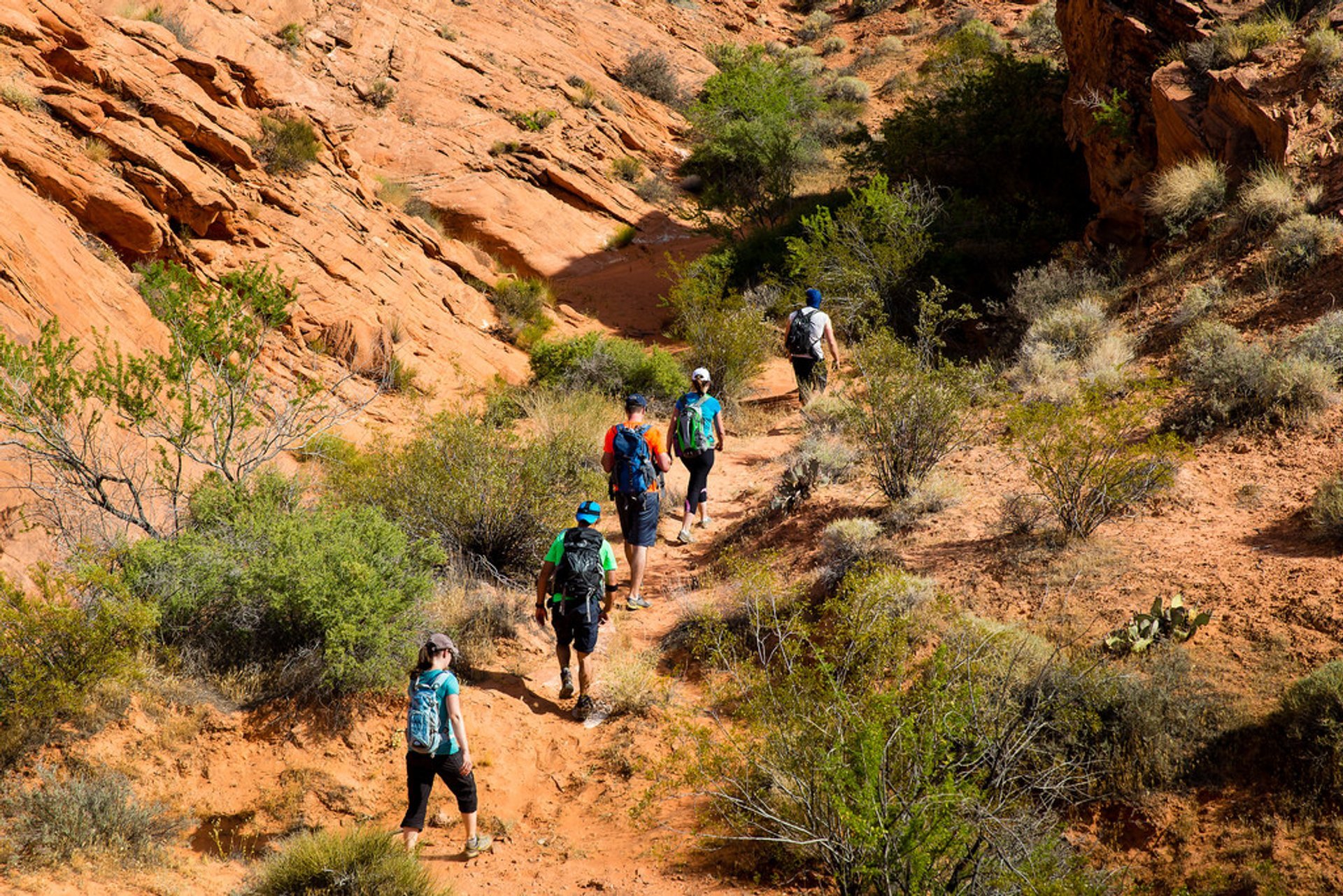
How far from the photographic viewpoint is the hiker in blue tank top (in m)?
9.09

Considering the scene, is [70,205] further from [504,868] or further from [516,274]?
[504,868]

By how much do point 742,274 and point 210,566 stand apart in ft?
46.1

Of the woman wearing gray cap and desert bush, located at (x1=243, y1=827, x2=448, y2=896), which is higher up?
the woman wearing gray cap

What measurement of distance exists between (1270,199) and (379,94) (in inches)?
691

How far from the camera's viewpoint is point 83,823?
5086mm

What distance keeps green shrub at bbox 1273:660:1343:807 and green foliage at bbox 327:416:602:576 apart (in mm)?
6051

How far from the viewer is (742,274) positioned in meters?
19.0

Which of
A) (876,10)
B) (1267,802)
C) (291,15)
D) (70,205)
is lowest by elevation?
(1267,802)

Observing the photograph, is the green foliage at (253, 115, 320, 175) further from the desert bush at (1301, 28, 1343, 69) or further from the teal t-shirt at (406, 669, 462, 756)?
the desert bush at (1301, 28, 1343, 69)

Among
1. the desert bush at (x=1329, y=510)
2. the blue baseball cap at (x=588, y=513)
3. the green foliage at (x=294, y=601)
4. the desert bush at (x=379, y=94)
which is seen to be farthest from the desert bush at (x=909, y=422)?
the desert bush at (x=379, y=94)

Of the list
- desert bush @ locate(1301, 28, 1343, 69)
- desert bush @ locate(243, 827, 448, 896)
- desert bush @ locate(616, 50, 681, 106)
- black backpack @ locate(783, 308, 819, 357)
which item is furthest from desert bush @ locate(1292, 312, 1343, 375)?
desert bush @ locate(616, 50, 681, 106)

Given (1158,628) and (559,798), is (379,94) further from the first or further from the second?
(1158,628)

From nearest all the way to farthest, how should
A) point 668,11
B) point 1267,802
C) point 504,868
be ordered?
point 1267,802
point 504,868
point 668,11

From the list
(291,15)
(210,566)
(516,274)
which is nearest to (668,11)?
(291,15)
